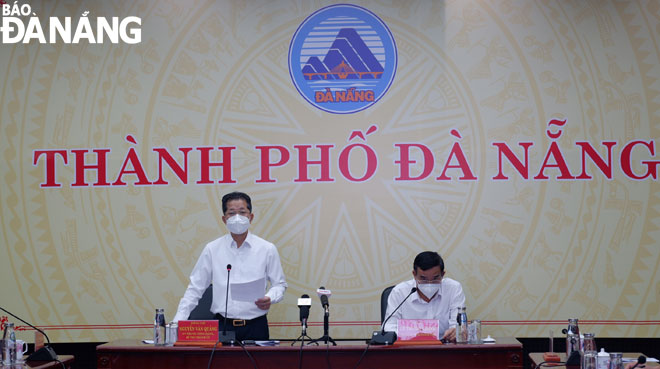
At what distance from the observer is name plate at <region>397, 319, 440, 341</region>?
4.26 m

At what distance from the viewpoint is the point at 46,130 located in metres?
5.70

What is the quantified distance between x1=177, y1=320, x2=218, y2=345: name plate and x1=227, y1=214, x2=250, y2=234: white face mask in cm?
79

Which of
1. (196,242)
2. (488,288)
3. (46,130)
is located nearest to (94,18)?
(46,130)

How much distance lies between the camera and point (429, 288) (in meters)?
4.80

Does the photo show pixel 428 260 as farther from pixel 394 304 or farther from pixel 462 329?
pixel 462 329

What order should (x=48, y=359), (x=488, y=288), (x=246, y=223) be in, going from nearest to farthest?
(x=48, y=359) < (x=246, y=223) < (x=488, y=288)

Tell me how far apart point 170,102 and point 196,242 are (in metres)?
1.00

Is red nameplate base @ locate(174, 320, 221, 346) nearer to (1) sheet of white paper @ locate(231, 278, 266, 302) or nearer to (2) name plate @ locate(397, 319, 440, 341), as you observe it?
(1) sheet of white paper @ locate(231, 278, 266, 302)

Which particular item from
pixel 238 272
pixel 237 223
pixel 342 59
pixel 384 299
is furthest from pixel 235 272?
pixel 342 59

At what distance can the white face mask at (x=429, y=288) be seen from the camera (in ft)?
15.8

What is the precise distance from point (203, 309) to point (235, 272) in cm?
36

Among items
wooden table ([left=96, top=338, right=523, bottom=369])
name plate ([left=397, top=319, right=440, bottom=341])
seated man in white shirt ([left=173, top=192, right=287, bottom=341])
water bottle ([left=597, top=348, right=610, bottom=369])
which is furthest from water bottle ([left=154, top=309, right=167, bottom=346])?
water bottle ([left=597, top=348, right=610, bottom=369])

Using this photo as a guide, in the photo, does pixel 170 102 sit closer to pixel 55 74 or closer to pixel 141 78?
pixel 141 78

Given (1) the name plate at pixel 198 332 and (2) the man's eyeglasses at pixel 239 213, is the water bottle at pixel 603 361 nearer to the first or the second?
(1) the name plate at pixel 198 332
